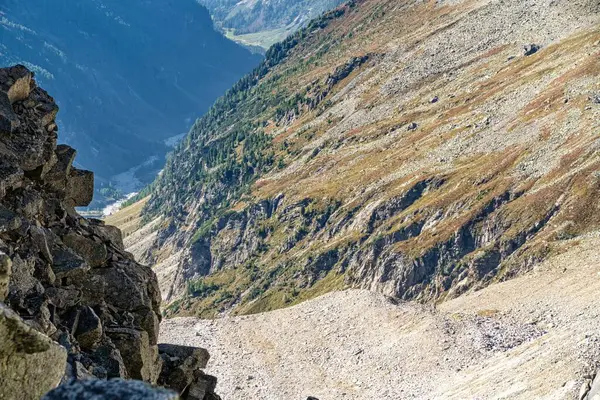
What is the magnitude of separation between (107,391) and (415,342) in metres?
63.4

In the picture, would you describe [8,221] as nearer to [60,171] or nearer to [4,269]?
[60,171]

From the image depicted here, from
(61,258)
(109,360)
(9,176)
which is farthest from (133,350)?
(9,176)

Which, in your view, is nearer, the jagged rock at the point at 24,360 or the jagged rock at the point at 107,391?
the jagged rock at the point at 107,391

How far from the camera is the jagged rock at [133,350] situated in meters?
31.2

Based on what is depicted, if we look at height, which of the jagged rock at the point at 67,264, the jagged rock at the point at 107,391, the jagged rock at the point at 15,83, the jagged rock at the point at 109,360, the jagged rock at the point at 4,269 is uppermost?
the jagged rock at the point at 15,83

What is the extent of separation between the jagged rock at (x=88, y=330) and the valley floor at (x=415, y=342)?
101 feet

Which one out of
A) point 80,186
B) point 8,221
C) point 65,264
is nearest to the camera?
point 8,221

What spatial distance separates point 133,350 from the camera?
103ft

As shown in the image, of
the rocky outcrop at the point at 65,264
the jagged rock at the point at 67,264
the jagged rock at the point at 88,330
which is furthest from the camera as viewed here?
the jagged rock at the point at 67,264

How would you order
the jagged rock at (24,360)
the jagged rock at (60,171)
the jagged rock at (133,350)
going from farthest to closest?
the jagged rock at (60,171) → the jagged rock at (133,350) → the jagged rock at (24,360)

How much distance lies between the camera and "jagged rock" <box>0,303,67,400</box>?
12094 millimetres

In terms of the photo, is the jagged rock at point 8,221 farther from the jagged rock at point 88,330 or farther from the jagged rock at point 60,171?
the jagged rock at point 60,171

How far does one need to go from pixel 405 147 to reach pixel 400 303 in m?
115

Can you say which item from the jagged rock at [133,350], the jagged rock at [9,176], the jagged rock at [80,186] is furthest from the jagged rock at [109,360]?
the jagged rock at [80,186]
